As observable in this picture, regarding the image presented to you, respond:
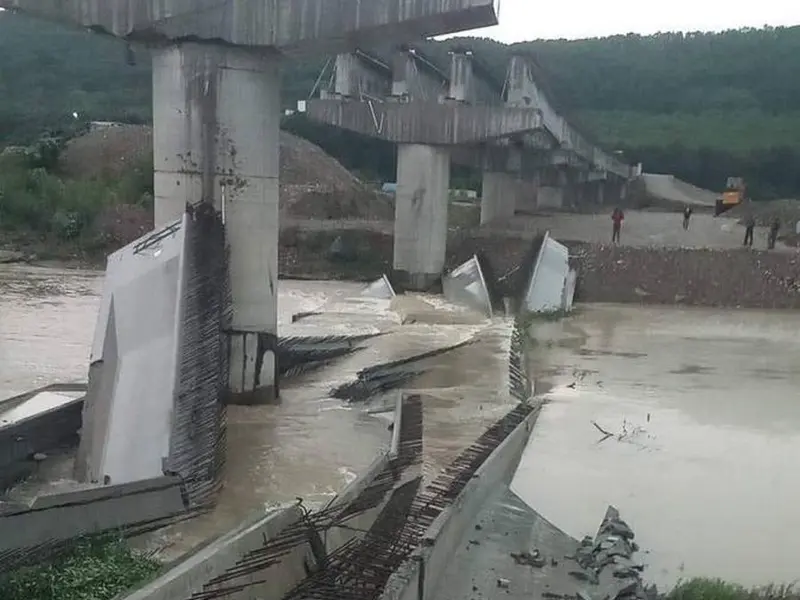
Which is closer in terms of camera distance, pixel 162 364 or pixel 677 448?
pixel 162 364

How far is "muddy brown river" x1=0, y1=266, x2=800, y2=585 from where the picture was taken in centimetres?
1002

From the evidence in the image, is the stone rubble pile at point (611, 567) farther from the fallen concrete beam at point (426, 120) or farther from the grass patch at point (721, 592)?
the fallen concrete beam at point (426, 120)

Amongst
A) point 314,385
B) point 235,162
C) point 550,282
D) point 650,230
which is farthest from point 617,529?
point 650,230

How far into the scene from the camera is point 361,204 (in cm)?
4522

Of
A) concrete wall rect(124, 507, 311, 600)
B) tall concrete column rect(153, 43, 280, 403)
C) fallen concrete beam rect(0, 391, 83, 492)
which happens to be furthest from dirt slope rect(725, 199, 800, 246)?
concrete wall rect(124, 507, 311, 600)

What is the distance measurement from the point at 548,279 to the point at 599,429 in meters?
14.3

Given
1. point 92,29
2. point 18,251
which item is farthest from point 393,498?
point 18,251

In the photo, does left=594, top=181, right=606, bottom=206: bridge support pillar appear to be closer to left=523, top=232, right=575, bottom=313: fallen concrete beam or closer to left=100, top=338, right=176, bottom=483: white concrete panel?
left=523, top=232, right=575, bottom=313: fallen concrete beam

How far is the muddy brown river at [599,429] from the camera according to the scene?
10.0 m

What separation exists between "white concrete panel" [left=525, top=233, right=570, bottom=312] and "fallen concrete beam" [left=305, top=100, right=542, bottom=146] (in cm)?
432

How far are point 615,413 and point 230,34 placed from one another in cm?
859

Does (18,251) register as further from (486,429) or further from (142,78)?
(142,78)

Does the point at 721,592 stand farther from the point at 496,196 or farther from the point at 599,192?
the point at 599,192

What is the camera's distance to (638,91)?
88750 mm
